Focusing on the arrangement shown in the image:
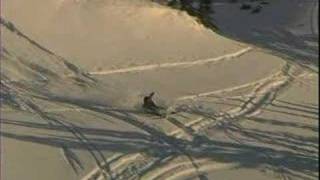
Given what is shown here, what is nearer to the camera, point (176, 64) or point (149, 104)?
point (149, 104)

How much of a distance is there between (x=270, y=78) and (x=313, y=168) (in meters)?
1.61

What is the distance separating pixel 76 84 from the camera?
9.70 m

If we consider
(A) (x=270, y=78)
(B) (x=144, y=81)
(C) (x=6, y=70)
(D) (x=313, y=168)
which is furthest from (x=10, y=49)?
(D) (x=313, y=168)

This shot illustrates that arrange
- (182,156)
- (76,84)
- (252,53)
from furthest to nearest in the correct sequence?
(252,53)
(76,84)
(182,156)

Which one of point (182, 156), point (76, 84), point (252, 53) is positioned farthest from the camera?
point (252, 53)

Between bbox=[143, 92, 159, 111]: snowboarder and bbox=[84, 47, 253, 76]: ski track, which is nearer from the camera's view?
bbox=[143, 92, 159, 111]: snowboarder

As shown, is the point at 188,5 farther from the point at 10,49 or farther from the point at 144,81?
the point at 10,49

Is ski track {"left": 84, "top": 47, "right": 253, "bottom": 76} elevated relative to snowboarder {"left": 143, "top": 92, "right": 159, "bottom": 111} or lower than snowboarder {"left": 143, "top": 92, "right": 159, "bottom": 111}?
elevated

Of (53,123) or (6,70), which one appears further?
(6,70)

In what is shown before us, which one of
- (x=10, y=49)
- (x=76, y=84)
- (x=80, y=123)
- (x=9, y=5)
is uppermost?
(x=9, y=5)

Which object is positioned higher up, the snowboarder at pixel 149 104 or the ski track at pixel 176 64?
the ski track at pixel 176 64

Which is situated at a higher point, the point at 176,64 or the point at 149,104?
the point at 176,64

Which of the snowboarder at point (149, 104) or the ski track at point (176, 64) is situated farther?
the ski track at point (176, 64)

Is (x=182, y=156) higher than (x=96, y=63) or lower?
lower
